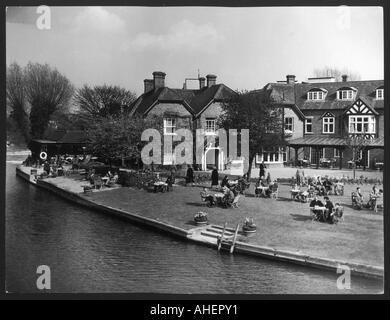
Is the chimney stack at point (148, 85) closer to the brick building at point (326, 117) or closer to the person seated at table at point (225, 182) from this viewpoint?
the brick building at point (326, 117)

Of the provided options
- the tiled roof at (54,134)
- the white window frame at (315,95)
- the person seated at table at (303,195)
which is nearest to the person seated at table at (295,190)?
the person seated at table at (303,195)

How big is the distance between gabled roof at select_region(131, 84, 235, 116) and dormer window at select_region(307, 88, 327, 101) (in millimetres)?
2831

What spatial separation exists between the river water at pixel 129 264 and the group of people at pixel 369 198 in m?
2.88

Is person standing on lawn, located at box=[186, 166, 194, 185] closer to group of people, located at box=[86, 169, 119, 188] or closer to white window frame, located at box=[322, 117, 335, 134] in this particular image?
group of people, located at box=[86, 169, 119, 188]

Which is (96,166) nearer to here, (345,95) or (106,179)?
(106,179)

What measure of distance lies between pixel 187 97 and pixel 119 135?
3558 mm

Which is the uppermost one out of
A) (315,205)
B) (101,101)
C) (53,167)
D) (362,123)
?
(101,101)

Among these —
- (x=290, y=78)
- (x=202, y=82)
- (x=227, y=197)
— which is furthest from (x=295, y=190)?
(x=202, y=82)

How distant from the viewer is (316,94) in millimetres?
14195

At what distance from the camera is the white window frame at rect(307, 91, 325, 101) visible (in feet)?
46.6

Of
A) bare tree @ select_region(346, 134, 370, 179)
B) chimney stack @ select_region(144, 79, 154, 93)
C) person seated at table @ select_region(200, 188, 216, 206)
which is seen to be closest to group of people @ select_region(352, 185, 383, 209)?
Result: bare tree @ select_region(346, 134, 370, 179)

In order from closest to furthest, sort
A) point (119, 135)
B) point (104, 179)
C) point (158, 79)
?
point (158, 79)
point (119, 135)
point (104, 179)
